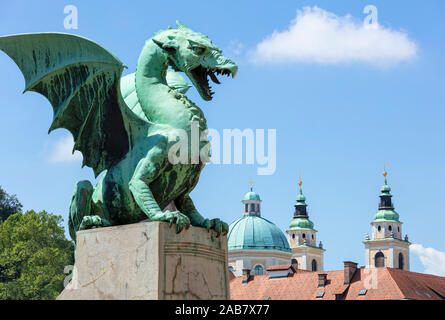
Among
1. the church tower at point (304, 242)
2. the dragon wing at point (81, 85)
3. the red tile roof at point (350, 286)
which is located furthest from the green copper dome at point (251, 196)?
the dragon wing at point (81, 85)

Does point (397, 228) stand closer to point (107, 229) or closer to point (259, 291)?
point (259, 291)

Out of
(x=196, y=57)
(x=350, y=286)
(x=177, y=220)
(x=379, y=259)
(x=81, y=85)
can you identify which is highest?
(x=379, y=259)

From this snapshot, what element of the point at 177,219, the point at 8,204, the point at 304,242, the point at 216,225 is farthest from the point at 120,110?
the point at 304,242

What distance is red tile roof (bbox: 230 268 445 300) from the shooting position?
65562mm

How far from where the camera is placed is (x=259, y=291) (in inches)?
2820

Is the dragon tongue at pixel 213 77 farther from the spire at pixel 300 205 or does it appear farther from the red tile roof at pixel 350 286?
the spire at pixel 300 205

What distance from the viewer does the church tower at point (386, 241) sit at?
129 meters

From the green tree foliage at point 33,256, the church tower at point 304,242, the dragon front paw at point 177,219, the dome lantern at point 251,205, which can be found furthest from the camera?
the church tower at point 304,242

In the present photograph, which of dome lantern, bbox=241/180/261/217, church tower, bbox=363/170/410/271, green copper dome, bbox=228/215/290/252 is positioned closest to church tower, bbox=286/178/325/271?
church tower, bbox=363/170/410/271

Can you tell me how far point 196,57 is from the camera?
1031 cm

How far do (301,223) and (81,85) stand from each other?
126 meters

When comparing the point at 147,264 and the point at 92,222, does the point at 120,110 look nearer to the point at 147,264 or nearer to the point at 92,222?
the point at 92,222

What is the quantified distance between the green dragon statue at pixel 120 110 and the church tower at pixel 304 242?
12337cm
